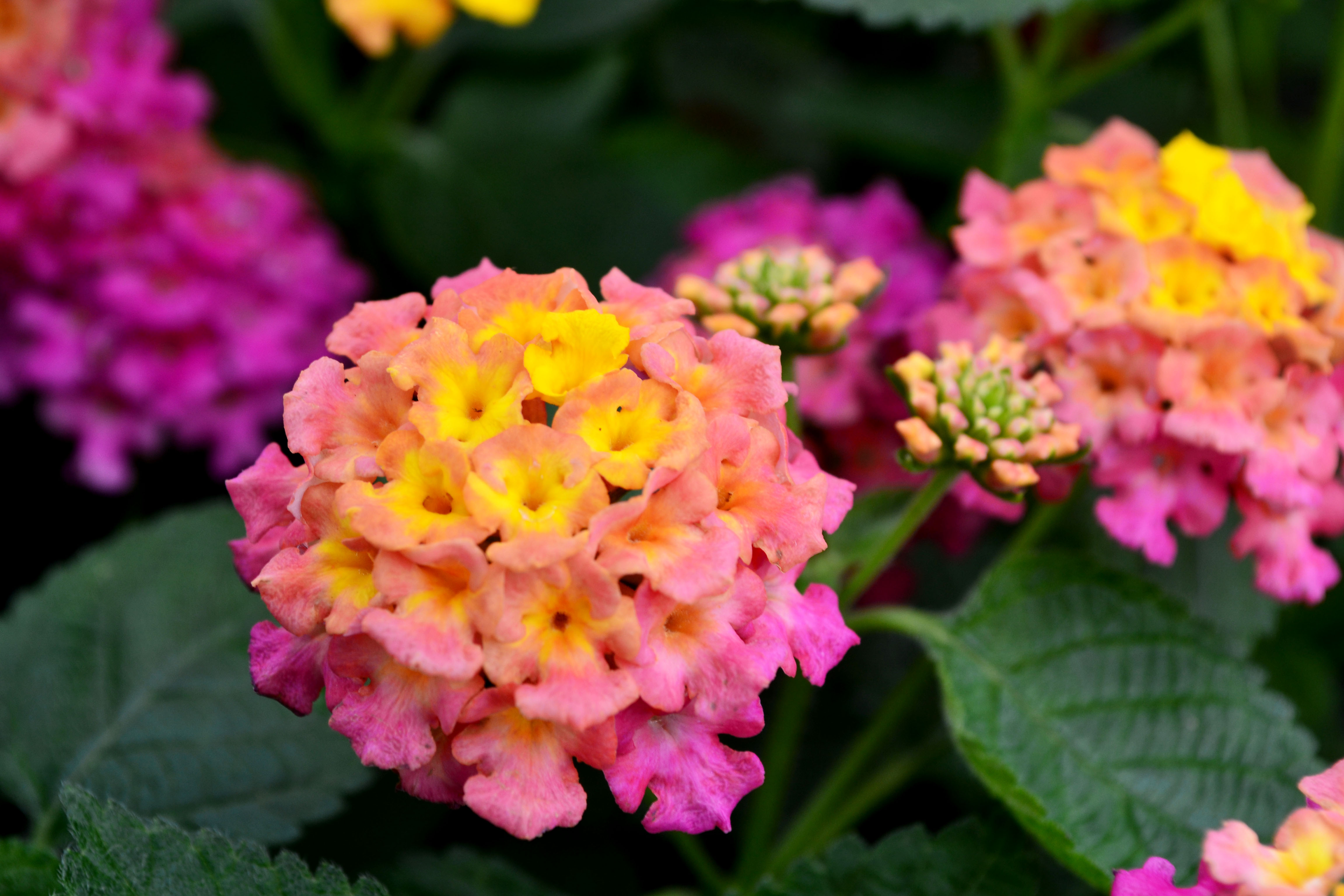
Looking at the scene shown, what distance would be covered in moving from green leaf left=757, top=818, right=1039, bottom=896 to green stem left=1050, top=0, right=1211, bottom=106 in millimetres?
650

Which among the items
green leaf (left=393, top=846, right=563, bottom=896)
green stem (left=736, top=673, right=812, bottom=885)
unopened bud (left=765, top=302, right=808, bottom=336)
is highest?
unopened bud (left=765, top=302, right=808, bottom=336)

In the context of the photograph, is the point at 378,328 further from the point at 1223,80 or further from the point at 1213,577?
the point at 1223,80

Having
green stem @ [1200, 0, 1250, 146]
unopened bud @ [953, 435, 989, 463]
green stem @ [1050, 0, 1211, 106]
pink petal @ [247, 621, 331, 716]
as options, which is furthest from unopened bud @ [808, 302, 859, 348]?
green stem @ [1200, 0, 1250, 146]

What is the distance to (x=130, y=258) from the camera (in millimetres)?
1002

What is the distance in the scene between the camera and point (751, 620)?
0.50 metres

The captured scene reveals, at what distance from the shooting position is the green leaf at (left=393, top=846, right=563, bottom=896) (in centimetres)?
74

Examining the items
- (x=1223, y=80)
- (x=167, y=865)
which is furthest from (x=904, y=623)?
(x=1223, y=80)

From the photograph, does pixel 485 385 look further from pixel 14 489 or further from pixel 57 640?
pixel 14 489

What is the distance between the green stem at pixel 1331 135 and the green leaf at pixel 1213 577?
1.29ft

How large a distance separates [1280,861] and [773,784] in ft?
1.25

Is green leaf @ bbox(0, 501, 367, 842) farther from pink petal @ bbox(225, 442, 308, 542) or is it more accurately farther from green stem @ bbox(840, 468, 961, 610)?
green stem @ bbox(840, 468, 961, 610)

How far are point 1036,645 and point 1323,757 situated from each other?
44 centimetres

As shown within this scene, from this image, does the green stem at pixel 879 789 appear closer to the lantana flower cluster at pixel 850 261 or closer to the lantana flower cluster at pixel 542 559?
the lantana flower cluster at pixel 850 261

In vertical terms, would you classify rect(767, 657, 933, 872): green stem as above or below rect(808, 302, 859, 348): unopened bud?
below
